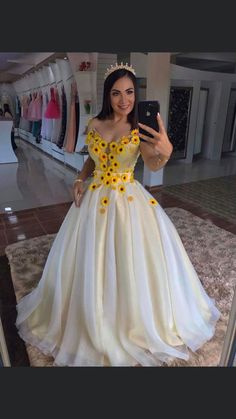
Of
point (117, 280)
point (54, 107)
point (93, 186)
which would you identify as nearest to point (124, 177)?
point (93, 186)

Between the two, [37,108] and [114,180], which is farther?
[37,108]

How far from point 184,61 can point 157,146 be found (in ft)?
23.4

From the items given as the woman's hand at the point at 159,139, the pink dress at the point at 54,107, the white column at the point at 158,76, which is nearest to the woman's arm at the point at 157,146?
the woman's hand at the point at 159,139

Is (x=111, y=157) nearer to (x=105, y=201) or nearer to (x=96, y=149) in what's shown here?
(x=96, y=149)

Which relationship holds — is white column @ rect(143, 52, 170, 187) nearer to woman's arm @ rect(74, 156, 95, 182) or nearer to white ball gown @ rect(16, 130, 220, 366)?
woman's arm @ rect(74, 156, 95, 182)

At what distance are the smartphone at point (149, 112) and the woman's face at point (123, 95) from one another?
17cm

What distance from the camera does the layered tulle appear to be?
1.33 m

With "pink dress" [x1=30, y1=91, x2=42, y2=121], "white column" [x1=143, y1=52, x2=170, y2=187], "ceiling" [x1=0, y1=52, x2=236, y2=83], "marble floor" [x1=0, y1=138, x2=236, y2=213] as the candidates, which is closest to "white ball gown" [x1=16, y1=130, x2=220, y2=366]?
Answer: "marble floor" [x1=0, y1=138, x2=236, y2=213]

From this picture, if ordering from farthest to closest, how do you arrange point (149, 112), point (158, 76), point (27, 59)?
point (27, 59), point (158, 76), point (149, 112)

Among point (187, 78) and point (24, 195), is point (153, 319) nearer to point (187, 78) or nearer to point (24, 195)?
point (24, 195)

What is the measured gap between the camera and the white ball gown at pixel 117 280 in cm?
133

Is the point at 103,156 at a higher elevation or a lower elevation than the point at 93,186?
higher

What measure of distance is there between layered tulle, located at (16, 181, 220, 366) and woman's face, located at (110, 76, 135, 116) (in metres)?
0.35

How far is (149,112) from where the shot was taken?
117 cm
